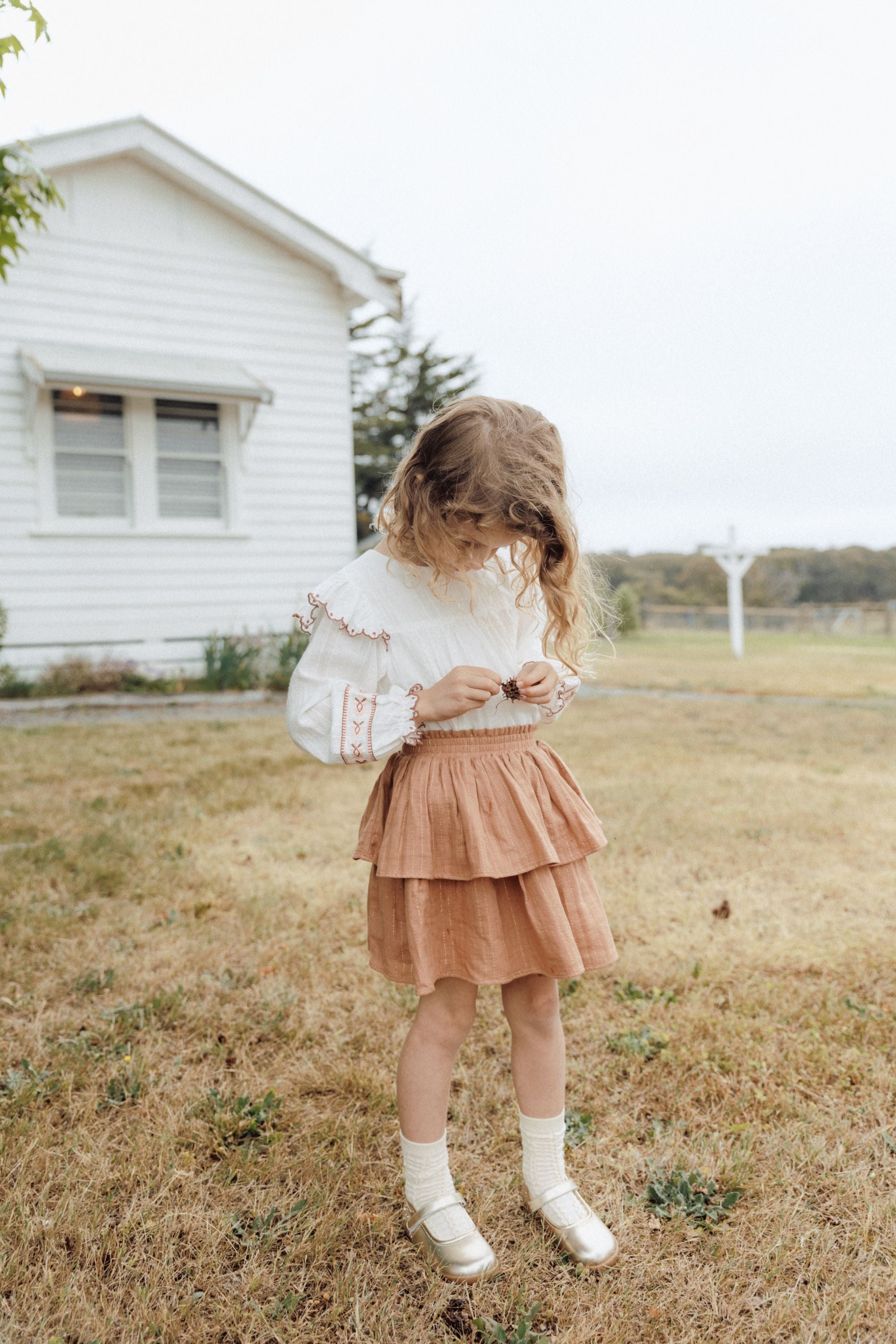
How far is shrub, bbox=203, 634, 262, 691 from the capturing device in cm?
743

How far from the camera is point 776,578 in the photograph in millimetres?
27297

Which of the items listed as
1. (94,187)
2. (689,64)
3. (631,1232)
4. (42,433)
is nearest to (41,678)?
(42,433)

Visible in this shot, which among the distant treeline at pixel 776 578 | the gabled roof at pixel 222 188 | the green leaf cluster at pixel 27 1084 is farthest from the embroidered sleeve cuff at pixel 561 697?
the distant treeline at pixel 776 578

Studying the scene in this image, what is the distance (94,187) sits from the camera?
7148 mm

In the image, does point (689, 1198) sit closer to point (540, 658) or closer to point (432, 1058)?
point (432, 1058)

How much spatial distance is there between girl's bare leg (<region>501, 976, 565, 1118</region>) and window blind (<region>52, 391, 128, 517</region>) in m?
6.94

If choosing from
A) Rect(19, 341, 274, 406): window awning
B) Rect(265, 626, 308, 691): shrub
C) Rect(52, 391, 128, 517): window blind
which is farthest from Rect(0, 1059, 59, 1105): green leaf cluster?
Rect(52, 391, 128, 517): window blind

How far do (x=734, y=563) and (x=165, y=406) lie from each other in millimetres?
10761

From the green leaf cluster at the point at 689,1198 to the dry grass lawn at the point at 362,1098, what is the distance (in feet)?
0.08

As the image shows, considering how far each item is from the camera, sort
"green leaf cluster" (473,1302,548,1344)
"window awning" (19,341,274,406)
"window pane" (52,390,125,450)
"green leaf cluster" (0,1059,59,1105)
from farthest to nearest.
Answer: "window pane" (52,390,125,450), "window awning" (19,341,274,406), "green leaf cluster" (0,1059,59,1105), "green leaf cluster" (473,1302,548,1344)

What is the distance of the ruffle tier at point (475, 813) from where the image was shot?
4.38 ft

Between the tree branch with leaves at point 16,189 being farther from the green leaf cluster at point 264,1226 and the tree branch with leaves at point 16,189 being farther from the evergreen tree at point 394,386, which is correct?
the evergreen tree at point 394,386

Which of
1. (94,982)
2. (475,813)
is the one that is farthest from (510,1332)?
(94,982)

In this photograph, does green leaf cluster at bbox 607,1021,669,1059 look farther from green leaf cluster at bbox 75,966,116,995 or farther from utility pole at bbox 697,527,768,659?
utility pole at bbox 697,527,768,659
